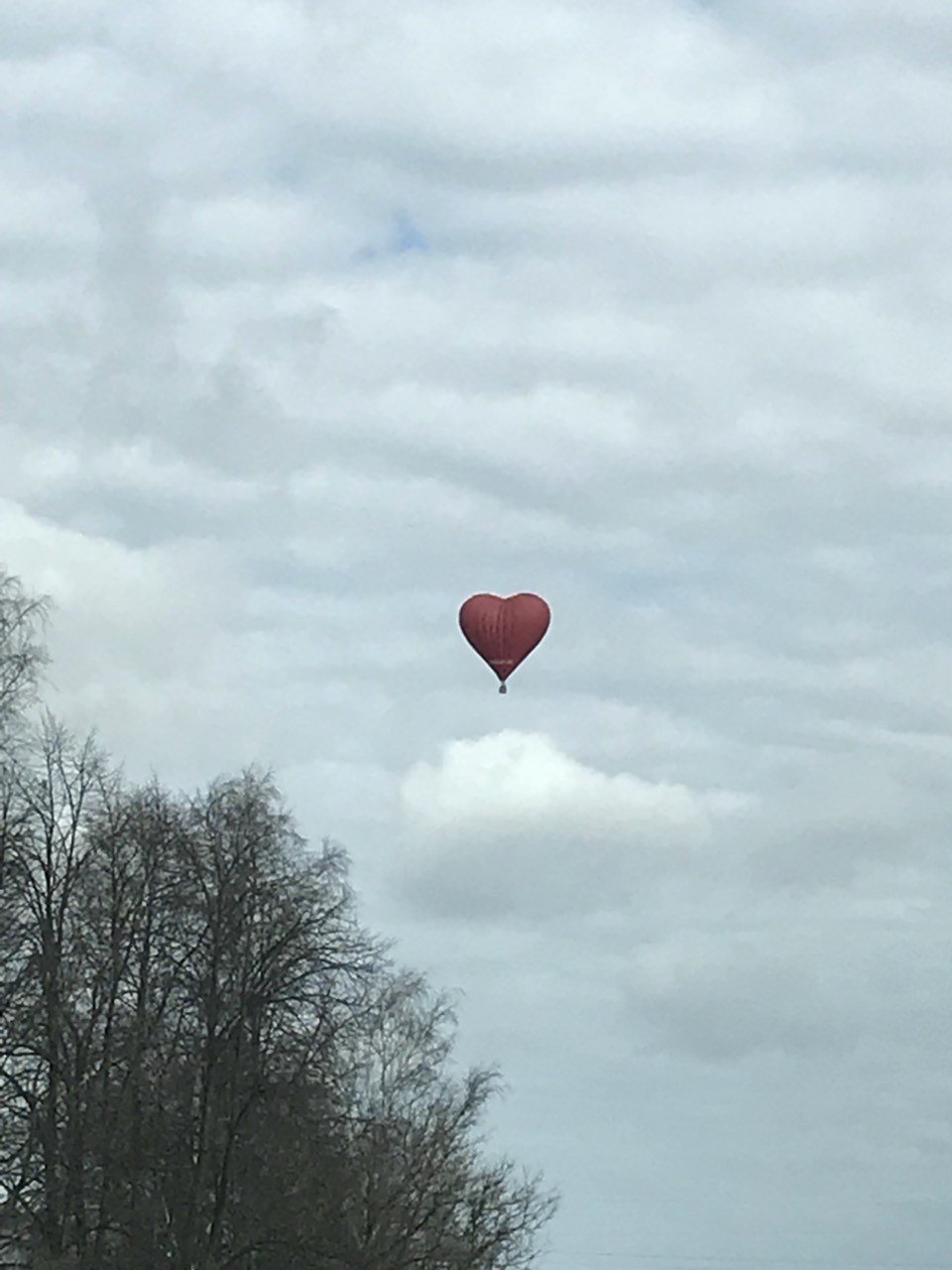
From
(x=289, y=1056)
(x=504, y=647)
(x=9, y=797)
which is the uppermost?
(x=504, y=647)

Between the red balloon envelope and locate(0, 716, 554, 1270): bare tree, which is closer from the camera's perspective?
locate(0, 716, 554, 1270): bare tree

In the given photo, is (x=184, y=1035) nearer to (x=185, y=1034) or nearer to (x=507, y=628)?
(x=185, y=1034)

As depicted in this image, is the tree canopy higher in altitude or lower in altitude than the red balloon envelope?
lower

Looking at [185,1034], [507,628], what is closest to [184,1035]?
[185,1034]

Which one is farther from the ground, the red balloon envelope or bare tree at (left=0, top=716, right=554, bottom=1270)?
the red balloon envelope

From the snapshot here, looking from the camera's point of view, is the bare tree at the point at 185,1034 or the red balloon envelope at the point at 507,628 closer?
the bare tree at the point at 185,1034

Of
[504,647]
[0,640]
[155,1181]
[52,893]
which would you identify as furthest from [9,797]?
[504,647]

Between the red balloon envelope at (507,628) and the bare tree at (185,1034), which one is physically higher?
the red balloon envelope at (507,628)

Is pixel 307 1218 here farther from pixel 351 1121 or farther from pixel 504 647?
pixel 504 647
